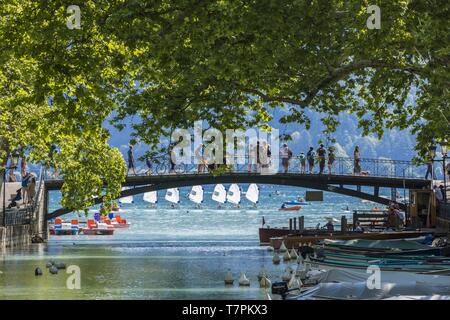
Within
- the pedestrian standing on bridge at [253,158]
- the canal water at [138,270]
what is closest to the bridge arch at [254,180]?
the pedestrian standing on bridge at [253,158]

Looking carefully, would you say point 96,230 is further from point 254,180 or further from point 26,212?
point 26,212

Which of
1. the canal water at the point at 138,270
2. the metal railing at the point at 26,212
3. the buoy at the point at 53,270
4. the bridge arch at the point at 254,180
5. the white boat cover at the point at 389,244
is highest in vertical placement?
the bridge arch at the point at 254,180

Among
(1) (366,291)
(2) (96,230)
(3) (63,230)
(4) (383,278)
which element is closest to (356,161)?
(3) (63,230)

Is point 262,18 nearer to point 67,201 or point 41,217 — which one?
point 67,201

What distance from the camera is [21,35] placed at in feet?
102

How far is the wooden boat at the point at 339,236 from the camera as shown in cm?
5897

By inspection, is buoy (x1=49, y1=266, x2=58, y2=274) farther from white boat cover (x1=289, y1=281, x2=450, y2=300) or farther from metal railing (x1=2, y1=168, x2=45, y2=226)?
white boat cover (x1=289, y1=281, x2=450, y2=300)

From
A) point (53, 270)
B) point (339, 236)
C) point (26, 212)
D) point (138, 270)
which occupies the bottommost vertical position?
point (138, 270)

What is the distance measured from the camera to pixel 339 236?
59.9m

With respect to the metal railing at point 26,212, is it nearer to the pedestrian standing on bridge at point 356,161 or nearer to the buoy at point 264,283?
the pedestrian standing on bridge at point 356,161

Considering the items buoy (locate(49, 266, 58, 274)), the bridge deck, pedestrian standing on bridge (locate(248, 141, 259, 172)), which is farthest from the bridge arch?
buoy (locate(49, 266, 58, 274))

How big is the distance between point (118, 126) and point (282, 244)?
28459 mm
